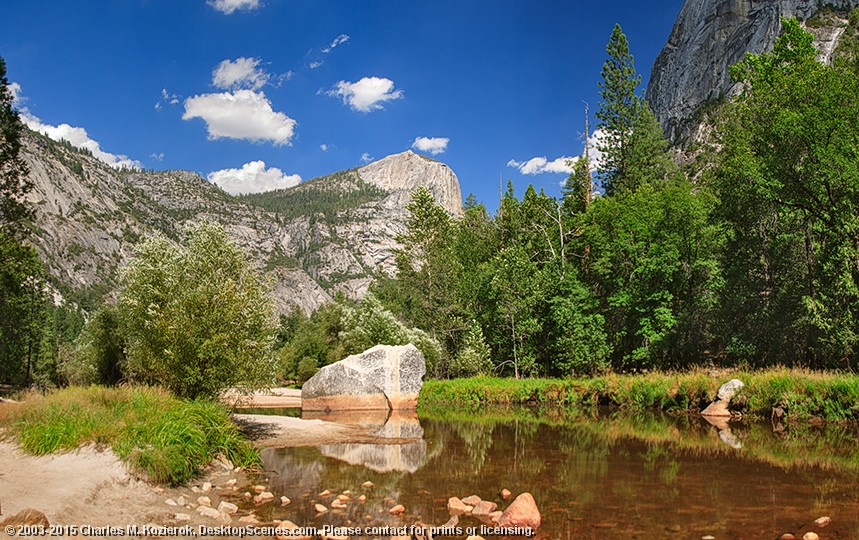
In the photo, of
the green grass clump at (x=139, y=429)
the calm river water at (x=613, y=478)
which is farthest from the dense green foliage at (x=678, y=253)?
the green grass clump at (x=139, y=429)

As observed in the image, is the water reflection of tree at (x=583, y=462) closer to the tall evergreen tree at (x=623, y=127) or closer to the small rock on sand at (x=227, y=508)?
the small rock on sand at (x=227, y=508)

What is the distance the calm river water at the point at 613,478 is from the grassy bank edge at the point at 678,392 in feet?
5.95

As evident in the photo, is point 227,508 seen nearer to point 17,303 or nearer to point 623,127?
point 17,303

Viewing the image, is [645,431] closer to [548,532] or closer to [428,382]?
[548,532]

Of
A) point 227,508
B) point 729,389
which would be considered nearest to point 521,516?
point 227,508

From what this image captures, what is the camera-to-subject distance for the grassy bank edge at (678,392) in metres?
19.5

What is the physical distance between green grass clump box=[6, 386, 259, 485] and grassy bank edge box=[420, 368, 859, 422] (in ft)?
64.8

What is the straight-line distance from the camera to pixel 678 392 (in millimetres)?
25062

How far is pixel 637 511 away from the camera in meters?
8.83

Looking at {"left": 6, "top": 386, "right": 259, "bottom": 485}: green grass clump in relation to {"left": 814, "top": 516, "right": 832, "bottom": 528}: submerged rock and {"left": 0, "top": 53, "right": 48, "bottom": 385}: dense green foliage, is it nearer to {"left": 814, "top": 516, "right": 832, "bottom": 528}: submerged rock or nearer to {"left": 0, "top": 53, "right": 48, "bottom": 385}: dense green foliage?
{"left": 814, "top": 516, "right": 832, "bottom": 528}: submerged rock

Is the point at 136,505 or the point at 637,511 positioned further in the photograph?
the point at 637,511

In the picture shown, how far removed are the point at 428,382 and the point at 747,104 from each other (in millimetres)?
25279

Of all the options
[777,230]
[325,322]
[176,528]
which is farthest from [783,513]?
[325,322]

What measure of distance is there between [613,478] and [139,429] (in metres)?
10.0
